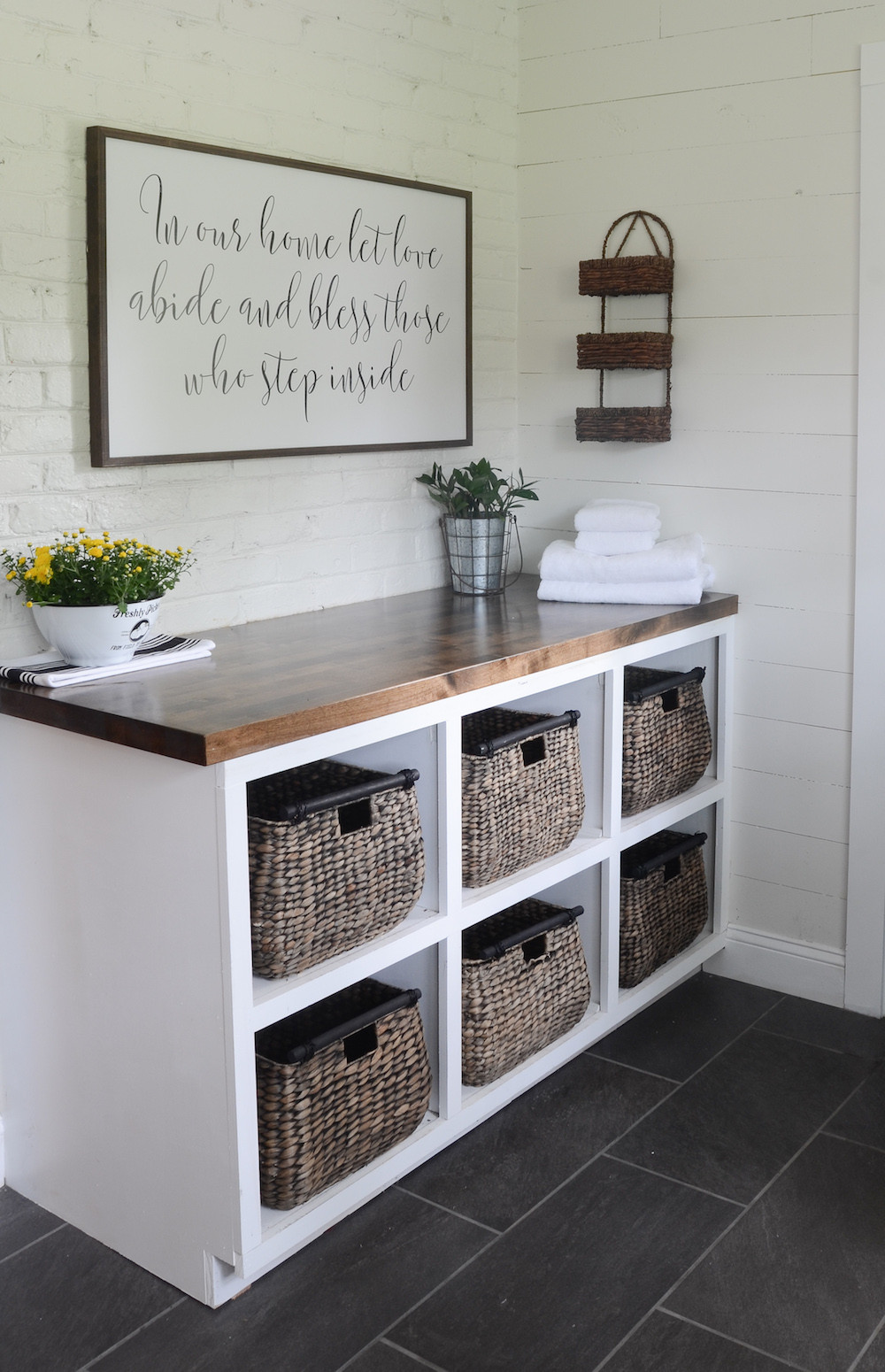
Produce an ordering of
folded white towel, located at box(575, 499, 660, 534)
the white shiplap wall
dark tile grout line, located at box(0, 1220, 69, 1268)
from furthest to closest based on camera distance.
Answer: folded white towel, located at box(575, 499, 660, 534) → the white shiplap wall → dark tile grout line, located at box(0, 1220, 69, 1268)

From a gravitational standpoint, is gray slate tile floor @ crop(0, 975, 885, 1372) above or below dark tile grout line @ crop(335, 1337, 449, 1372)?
above

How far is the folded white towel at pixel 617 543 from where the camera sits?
2709 mm

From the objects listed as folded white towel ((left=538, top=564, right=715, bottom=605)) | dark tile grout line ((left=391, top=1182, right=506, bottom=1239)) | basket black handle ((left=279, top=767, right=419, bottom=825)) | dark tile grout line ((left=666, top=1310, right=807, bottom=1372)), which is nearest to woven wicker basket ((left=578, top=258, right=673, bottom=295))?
folded white towel ((left=538, top=564, right=715, bottom=605))

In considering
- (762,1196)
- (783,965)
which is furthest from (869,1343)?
(783,965)

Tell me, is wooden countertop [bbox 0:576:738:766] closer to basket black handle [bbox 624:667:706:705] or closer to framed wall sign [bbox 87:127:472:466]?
basket black handle [bbox 624:667:706:705]

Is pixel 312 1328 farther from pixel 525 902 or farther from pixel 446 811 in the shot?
pixel 525 902

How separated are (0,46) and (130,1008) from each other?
1.45 meters

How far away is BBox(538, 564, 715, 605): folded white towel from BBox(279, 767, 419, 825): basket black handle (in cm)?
76

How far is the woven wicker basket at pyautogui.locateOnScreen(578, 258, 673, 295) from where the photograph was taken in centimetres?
275

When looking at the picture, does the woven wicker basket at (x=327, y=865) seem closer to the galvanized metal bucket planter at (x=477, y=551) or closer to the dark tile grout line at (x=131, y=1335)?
the dark tile grout line at (x=131, y=1335)

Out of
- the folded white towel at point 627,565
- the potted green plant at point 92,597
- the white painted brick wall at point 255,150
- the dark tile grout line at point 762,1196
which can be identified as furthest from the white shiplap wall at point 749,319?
the potted green plant at point 92,597

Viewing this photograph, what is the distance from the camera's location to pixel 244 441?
238 cm

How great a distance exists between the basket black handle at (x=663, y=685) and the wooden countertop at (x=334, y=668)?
0.12 metres

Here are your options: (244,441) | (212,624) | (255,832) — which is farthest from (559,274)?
(255,832)
